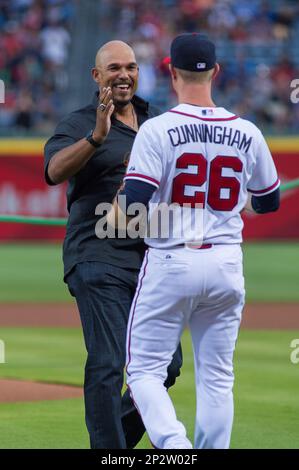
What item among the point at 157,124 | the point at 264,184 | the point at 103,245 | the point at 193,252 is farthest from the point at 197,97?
the point at 103,245

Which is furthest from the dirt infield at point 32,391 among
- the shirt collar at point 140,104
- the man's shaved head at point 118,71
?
the man's shaved head at point 118,71

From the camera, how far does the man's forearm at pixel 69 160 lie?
18.3 feet

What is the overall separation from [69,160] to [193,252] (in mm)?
1050

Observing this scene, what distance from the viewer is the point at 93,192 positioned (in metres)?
5.93

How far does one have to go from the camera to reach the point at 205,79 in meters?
5.04

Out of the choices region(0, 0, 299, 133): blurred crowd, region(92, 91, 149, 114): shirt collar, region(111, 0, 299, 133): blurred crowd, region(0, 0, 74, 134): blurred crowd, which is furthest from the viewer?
region(111, 0, 299, 133): blurred crowd

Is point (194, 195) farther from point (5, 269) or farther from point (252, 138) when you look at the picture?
point (5, 269)

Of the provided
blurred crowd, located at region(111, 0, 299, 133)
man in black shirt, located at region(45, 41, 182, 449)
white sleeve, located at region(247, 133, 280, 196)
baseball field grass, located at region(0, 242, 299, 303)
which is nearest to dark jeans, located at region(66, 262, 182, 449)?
man in black shirt, located at region(45, 41, 182, 449)

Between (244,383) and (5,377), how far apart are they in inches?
78.9

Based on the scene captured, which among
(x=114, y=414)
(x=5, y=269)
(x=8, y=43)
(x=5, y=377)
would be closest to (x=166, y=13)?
(x=8, y=43)

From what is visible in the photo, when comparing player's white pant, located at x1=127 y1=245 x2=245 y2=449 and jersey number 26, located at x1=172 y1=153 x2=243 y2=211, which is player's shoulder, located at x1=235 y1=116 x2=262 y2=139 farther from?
player's white pant, located at x1=127 y1=245 x2=245 y2=449

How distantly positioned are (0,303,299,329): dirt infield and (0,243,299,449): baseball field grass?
0.33 metres

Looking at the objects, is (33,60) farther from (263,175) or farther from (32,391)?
(263,175)

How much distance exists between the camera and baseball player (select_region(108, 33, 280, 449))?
4898mm
